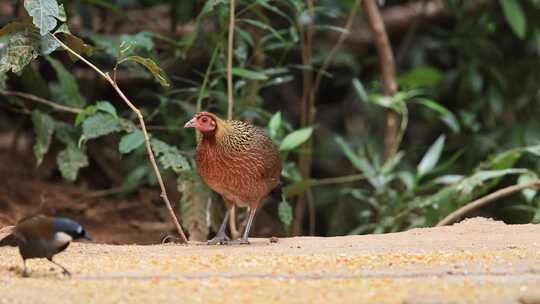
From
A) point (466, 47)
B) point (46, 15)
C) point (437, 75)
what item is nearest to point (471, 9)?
point (466, 47)

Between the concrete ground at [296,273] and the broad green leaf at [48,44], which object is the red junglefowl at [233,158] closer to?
the concrete ground at [296,273]

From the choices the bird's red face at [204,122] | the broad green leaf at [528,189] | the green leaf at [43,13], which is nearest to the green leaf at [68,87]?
the bird's red face at [204,122]

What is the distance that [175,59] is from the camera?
8031 millimetres

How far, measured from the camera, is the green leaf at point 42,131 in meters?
7.36

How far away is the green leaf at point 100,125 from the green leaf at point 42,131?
73 cm

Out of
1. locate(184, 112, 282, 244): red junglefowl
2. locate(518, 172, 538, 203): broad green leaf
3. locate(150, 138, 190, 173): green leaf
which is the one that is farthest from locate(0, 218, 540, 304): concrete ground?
locate(518, 172, 538, 203): broad green leaf

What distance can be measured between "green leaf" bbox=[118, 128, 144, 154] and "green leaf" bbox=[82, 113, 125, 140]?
13 cm

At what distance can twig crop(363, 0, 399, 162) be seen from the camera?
870 cm

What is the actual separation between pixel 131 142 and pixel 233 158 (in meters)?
1.04

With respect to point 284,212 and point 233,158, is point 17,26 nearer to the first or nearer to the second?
point 233,158

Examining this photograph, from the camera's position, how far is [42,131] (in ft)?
24.3

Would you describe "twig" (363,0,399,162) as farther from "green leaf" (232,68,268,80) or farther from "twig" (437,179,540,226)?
"green leaf" (232,68,268,80)

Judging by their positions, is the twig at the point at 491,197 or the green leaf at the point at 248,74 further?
the twig at the point at 491,197

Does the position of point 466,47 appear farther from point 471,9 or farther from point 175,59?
point 175,59
